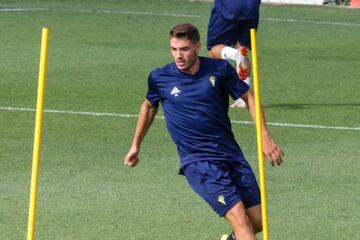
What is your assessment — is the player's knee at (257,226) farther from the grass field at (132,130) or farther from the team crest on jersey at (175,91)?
the team crest on jersey at (175,91)

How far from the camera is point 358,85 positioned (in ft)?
66.5

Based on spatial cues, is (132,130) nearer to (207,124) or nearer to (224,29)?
(224,29)

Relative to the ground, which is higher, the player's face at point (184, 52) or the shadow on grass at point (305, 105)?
the player's face at point (184, 52)

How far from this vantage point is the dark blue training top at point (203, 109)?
10477mm

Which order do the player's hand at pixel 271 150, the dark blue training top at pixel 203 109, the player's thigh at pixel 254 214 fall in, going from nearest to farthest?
1. the player's hand at pixel 271 150
2. the dark blue training top at pixel 203 109
3. the player's thigh at pixel 254 214

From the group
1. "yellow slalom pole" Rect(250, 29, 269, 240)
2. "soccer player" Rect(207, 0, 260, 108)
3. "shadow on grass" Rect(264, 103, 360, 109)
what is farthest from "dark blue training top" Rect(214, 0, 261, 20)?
"yellow slalom pole" Rect(250, 29, 269, 240)

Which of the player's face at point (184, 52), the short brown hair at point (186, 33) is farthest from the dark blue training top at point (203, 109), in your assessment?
the short brown hair at point (186, 33)

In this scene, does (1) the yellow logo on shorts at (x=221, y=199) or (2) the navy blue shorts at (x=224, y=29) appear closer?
(1) the yellow logo on shorts at (x=221, y=199)

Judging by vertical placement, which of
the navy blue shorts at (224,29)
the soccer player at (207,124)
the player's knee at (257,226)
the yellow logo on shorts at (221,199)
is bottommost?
the navy blue shorts at (224,29)

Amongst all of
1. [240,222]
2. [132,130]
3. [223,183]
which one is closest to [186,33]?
[223,183]

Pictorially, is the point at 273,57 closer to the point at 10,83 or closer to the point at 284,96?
the point at 284,96

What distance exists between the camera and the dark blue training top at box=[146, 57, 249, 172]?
34.4 feet

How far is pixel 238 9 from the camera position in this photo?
58.7 ft

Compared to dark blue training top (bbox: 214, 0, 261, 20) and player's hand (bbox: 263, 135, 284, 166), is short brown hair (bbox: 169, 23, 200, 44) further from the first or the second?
dark blue training top (bbox: 214, 0, 261, 20)
